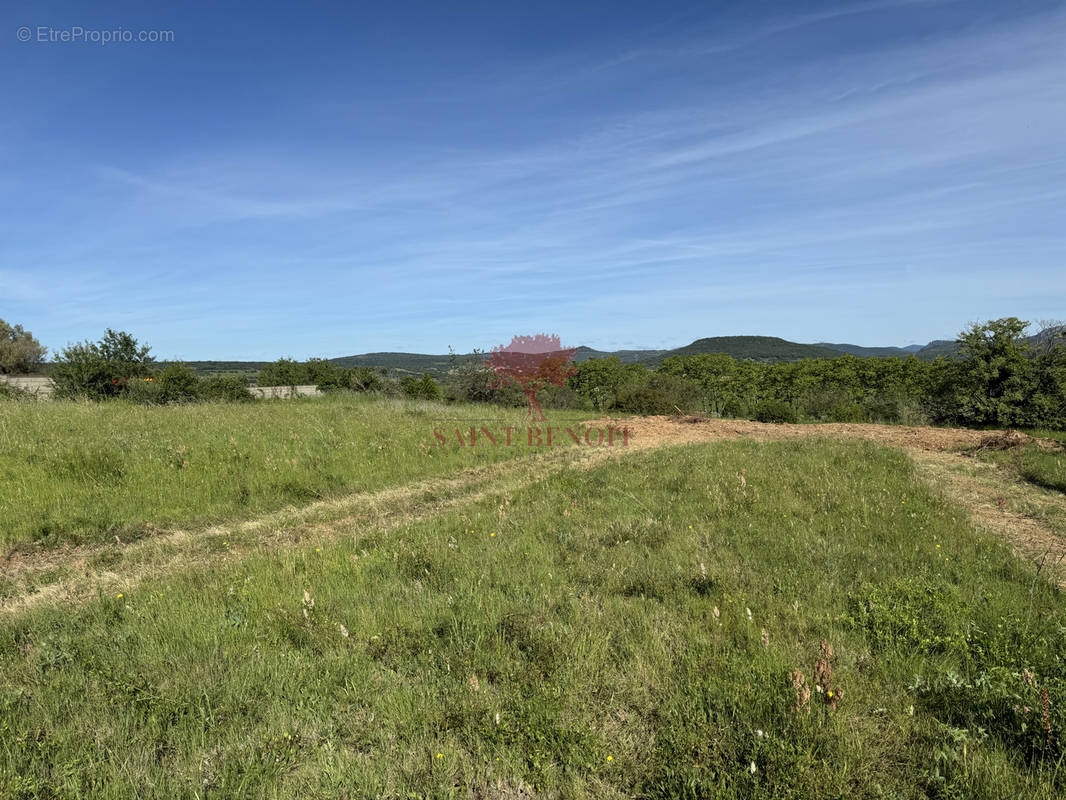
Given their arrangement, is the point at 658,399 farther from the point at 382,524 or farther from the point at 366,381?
the point at 382,524

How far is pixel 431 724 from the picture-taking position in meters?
3.04

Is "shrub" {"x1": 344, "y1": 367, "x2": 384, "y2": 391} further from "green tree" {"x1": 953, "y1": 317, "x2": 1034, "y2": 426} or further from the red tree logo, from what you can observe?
"green tree" {"x1": 953, "y1": 317, "x2": 1034, "y2": 426}

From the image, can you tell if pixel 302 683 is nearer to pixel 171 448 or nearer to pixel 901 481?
pixel 171 448

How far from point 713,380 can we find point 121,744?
3417 cm

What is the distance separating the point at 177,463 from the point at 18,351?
55972 mm

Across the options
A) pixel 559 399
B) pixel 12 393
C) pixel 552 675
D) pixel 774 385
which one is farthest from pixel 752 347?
pixel 552 675

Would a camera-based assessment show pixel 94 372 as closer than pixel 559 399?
Yes

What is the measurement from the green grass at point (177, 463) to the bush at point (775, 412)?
447 inches

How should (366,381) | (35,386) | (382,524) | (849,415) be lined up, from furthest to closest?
(366,381)
(35,386)
(849,415)
(382,524)

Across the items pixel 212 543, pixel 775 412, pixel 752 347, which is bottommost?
pixel 212 543

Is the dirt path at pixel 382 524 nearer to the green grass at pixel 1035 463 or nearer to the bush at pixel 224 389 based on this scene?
the green grass at pixel 1035 463

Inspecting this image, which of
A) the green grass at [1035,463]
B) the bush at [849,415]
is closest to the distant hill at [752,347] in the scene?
the bush at [849,415]

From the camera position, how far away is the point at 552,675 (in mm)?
3438

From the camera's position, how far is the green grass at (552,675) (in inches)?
104
